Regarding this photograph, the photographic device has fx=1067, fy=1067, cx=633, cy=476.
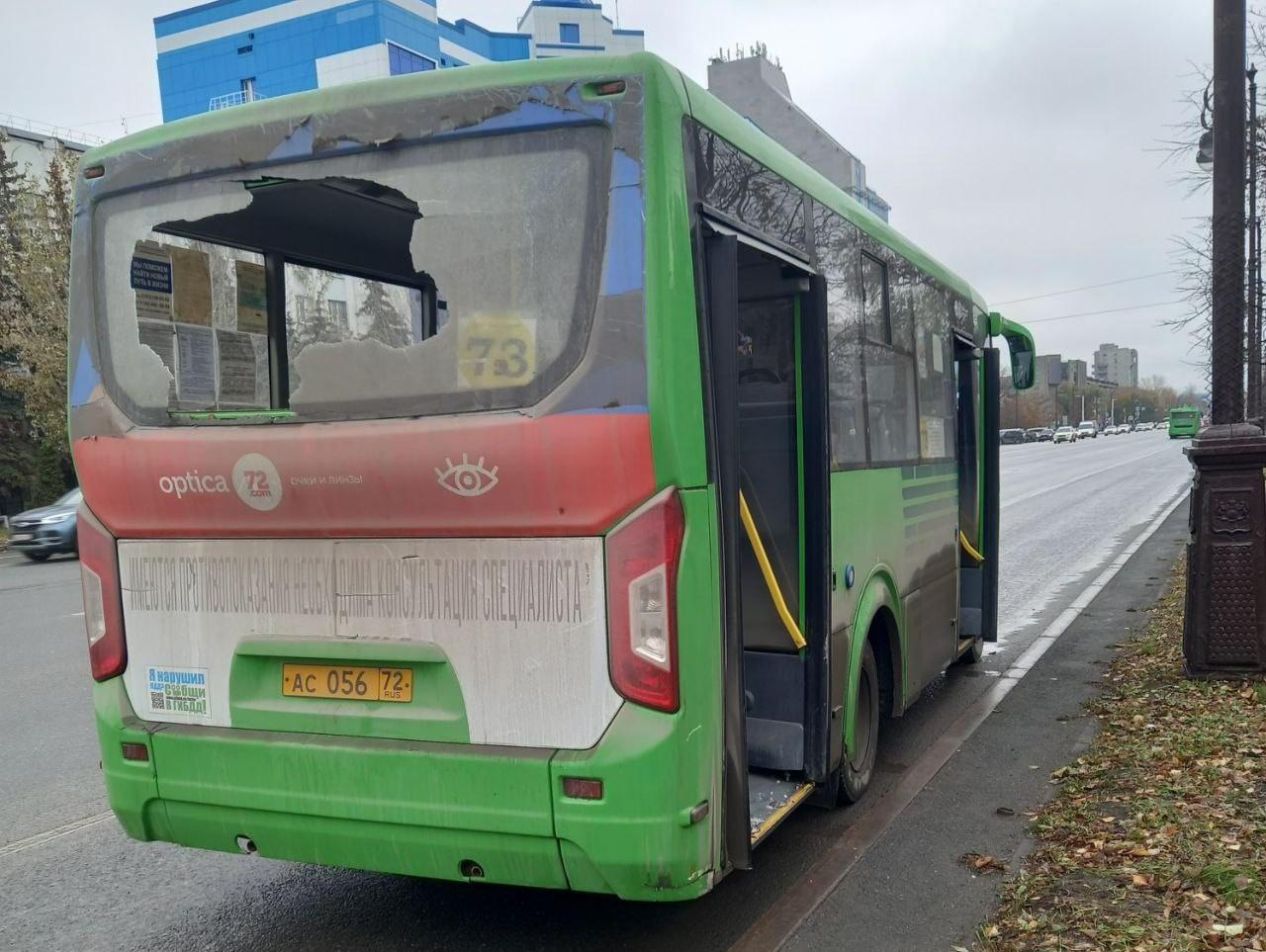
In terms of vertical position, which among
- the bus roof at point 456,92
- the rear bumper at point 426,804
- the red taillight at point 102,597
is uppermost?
the bus roof at point 456,92

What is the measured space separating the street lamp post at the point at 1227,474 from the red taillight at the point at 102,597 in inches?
259

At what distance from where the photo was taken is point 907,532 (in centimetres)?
596

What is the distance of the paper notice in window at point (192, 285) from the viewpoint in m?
4.04

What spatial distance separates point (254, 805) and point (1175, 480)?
3632 cm

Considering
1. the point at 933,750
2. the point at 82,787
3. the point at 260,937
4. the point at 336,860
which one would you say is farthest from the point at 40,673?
the point at 933,750

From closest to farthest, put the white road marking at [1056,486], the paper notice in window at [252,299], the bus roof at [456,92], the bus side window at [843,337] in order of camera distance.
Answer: the bus roof at [456,92] < the paper notice in window at [252,299] < the bus side window at [843,337] < the white road marking at [1056,486]

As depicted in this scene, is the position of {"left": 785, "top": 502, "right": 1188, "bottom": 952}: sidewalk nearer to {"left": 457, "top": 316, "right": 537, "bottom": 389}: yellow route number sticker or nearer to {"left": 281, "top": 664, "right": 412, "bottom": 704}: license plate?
{"left": 281, "top": 664, "right": 412, "bottom": 704}: license plate

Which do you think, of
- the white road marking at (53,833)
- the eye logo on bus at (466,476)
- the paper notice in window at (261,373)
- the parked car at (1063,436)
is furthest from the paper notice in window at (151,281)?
the parked car at (1063,436)

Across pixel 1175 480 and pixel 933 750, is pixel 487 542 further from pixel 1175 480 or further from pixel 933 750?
pixel 1175 480

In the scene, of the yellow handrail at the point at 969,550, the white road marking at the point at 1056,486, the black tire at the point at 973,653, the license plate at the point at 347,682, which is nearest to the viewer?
the license plate at the point at 347,682

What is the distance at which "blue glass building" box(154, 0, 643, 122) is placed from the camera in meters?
47.7

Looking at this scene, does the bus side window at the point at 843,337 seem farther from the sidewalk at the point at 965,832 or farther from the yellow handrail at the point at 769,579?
the sidewalk at the point at 965,832

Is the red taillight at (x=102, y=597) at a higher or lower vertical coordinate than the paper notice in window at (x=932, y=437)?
lower

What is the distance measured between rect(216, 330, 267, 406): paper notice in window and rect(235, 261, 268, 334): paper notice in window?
0.06 metres
